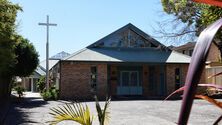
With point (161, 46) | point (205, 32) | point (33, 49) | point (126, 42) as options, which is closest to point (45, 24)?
point (33, 49)

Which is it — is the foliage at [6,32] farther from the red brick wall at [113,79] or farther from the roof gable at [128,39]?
the roof gable at [128,39]

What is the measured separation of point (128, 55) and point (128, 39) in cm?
216

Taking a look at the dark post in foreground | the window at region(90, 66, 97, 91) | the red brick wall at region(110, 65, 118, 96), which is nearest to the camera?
the dark post in foreground

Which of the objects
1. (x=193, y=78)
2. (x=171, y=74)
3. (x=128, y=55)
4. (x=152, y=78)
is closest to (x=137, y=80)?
(x=152, y=78)

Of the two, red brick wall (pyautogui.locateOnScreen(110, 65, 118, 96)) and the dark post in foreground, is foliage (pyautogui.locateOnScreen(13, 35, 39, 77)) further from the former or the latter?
the dark post in foreground

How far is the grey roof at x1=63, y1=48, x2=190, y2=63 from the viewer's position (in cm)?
3354

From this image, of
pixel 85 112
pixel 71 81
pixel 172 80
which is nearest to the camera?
pixel 85 112

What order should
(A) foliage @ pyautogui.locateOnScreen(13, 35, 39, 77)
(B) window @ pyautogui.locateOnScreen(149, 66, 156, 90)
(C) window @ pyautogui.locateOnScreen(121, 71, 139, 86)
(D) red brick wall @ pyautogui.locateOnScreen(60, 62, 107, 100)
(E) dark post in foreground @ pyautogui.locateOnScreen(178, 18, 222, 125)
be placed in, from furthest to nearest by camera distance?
(B) window @ pyautogui.locateOnScreen(149, 66, 156, 90) < (C) window @ pyautogui.locateOnScreen(121, 71, 139, 86) < (D) red brick wall @ pyautogui.locateOnScreen(60, 62, 107, 100) < (A) foliage @ pyautogui.locateOnScreen(13, 35, 39, 77) < (E) dark post in foreground @ pyautogui.locateOnScreen(178, 18, 222, 125)

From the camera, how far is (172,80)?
35281 millimetres

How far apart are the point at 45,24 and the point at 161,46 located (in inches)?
399

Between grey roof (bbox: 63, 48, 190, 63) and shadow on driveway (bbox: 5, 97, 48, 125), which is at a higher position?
grey roof (bbox: 63, 48, 190, 63)

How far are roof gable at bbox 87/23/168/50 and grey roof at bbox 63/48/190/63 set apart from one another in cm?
43

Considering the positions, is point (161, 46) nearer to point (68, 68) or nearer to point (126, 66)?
point (126, 66)

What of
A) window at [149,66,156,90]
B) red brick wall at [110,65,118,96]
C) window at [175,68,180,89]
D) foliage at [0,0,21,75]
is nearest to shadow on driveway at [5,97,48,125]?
foliage at [0,0,21,75]
